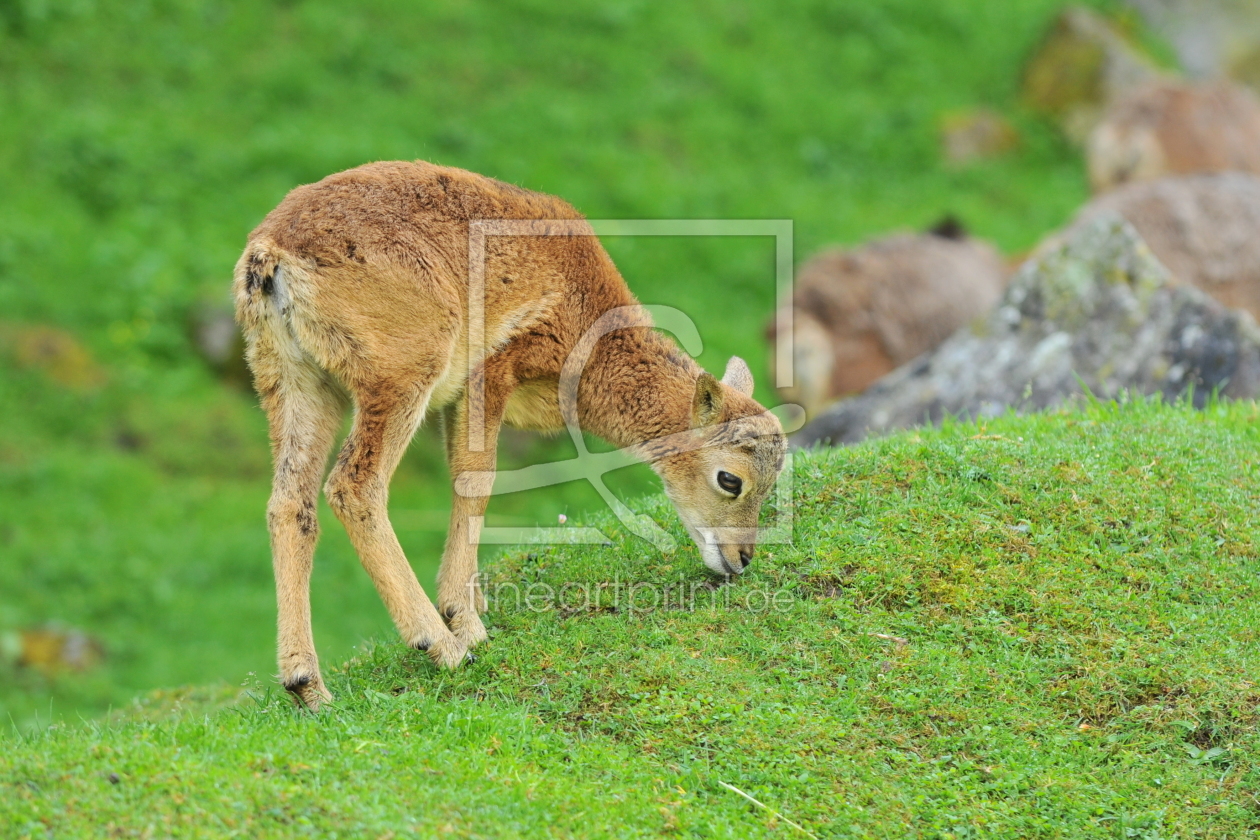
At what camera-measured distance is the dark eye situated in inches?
319

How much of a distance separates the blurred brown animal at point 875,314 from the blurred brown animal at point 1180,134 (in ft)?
16.9

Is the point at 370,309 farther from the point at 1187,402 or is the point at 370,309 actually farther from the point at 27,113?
the point at 27,113

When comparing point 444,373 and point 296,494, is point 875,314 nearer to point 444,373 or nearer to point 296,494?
point 444,373

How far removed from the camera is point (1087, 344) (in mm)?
11883

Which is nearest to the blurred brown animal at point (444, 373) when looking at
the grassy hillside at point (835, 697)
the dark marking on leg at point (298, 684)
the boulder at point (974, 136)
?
the dark marking on leg at point (298, 684)

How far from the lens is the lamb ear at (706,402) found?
7965 millimetres

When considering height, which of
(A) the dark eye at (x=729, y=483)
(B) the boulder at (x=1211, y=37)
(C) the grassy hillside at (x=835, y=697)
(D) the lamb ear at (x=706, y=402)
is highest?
(B) the boulder at (x=1211, y=37)

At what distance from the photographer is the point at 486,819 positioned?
5.71 m

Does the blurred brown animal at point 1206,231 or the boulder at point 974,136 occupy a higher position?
the boulder at point 974,136

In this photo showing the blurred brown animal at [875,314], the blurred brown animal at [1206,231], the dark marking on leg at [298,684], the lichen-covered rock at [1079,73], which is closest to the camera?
the dark marking on leg at [298,684]

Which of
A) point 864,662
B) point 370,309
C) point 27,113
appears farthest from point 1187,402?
point 27,113

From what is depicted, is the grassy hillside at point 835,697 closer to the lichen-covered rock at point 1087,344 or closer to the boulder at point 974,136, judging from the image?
the lichen-covered rock at point 1087,344

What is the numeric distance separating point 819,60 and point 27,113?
13.6 meters

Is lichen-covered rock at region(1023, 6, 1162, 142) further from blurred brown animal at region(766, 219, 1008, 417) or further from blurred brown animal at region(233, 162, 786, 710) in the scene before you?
blurred brown animal at region(233, 162, 786, 710)
